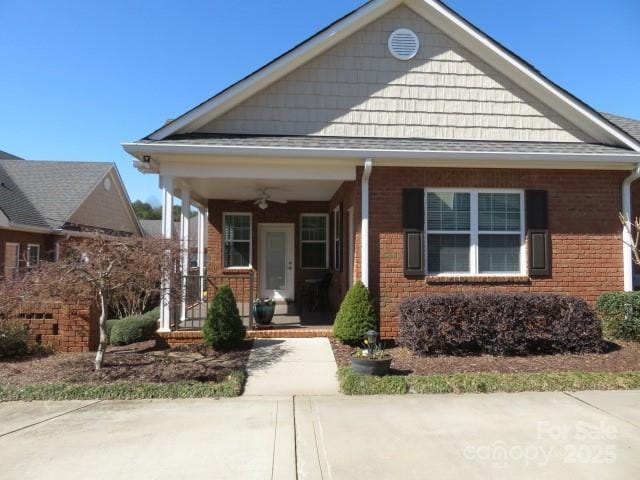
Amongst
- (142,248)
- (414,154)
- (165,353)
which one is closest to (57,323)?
(165,353)

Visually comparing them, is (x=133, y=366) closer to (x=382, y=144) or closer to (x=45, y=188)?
(x=382, y=144)

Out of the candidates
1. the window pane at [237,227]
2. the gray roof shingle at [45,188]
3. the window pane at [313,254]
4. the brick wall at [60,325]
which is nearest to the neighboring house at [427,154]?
the brick wall at [60,325]

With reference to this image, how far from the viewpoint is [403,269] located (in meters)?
7.89

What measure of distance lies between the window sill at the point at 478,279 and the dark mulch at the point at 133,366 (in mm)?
3489

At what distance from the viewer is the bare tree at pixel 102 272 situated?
19.7 feet

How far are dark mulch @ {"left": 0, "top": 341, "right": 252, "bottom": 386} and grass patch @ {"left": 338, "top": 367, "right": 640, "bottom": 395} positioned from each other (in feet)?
6.06

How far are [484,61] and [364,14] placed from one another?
101 inches

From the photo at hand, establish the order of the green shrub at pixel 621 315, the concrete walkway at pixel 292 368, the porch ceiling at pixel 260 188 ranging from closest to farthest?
the concrete walkway at pixel 292 368 → the green shrub at pixel 621 315 → the porch ceiling at pixel 260 188

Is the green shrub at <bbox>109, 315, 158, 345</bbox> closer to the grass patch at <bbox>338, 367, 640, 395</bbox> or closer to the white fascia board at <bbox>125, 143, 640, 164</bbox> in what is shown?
the white fascia board at <bbox>125, 143, 640, 164</bbox>

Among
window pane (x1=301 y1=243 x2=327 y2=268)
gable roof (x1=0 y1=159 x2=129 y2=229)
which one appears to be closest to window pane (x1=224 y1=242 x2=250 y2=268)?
window pane (x1=301 y1=243 x2=327 y2=268)

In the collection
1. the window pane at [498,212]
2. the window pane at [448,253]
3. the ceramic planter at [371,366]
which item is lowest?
the ceramic planter at [371,366]

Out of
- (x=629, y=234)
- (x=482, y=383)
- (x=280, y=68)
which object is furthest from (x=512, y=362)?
(x=280, y=68)

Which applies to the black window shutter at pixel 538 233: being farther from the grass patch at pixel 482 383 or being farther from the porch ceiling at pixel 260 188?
the porch ceiling at pixel 260 188

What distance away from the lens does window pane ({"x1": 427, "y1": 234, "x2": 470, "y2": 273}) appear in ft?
26.5
